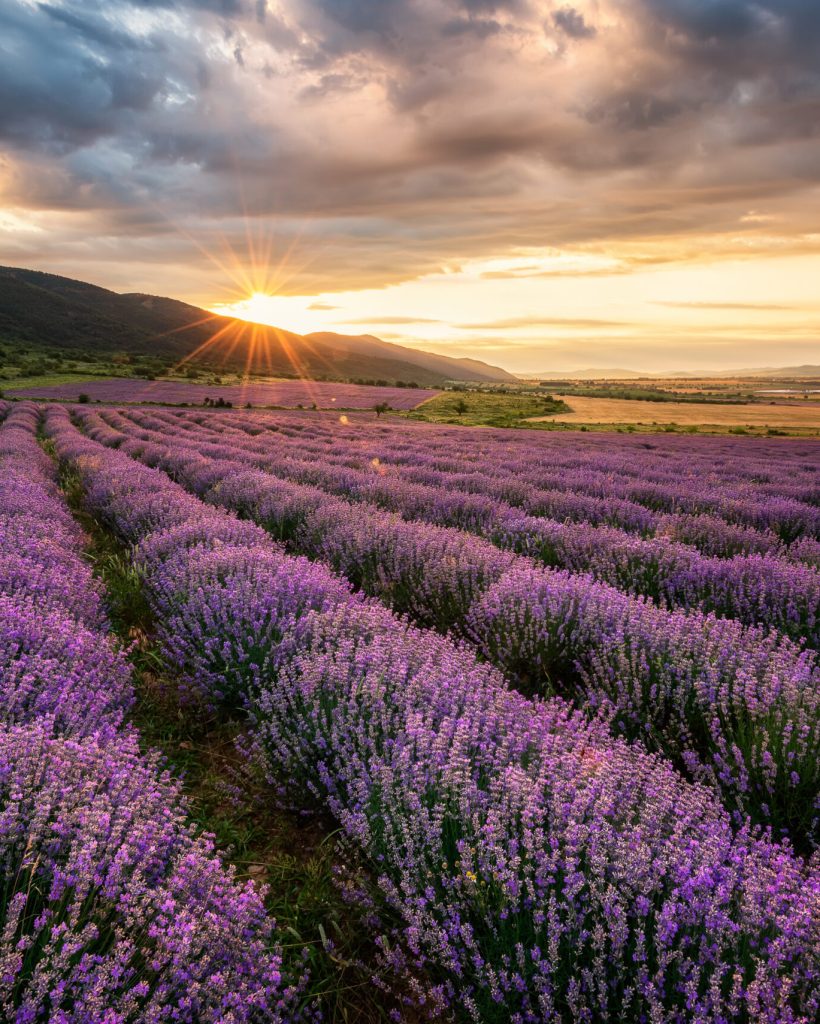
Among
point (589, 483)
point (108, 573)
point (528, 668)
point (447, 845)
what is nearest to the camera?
point (447, 845)

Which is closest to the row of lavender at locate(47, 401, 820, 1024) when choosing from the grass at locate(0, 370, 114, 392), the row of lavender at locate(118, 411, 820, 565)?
the row of lavender at locate(118, 411, 820, 565)

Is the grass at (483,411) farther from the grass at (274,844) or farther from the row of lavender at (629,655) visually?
the grass at (274,844)

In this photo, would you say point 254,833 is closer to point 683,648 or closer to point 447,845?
point 447,845

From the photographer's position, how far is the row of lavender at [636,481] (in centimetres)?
720

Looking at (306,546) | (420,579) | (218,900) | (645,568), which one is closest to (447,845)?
(218,900)

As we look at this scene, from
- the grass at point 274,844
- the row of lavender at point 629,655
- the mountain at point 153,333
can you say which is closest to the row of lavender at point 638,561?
the row of lavender at point 629,655

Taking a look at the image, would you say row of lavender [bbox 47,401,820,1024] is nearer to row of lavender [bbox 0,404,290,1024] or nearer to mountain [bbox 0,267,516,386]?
row of lavender [bbox 0,404,290,1024]

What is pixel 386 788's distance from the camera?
173 centimetres

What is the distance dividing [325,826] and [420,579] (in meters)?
2.23

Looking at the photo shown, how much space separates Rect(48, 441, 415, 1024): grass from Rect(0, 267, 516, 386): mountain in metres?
77.8

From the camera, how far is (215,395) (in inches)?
1430

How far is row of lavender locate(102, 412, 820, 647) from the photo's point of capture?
12.8 feet

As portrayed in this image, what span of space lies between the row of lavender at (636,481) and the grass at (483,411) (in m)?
14.0

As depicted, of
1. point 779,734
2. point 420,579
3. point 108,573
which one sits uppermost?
point 779,734
